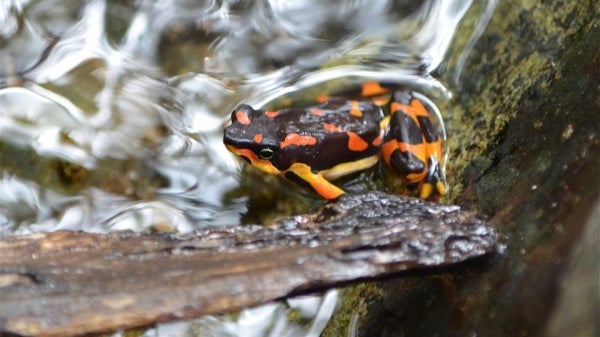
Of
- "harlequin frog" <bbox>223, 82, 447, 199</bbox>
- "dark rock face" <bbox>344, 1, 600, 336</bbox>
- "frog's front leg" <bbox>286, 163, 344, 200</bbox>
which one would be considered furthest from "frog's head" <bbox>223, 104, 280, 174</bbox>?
"dark rock face" <bbox>344, 1, 600, 336</bbox>

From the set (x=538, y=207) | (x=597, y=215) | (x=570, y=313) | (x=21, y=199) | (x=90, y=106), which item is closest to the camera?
(x=570, y=313)

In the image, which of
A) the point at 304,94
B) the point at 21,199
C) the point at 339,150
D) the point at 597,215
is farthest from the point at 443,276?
the point at 21,199

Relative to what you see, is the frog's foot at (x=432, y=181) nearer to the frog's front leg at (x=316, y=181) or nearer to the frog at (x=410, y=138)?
the frog at (x=410, y=138)

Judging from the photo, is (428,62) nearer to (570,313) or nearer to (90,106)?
(90,106)

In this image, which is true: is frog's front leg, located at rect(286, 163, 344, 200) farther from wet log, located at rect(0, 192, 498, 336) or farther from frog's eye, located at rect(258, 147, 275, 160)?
wet log, located at rect(0, 192, 498, 336)

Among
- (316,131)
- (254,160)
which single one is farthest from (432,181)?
(254,160)

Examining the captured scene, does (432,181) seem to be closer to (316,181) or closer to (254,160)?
(316,181)

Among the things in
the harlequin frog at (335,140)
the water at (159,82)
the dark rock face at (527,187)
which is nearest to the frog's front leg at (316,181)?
the harlequin frog at (335,140)
